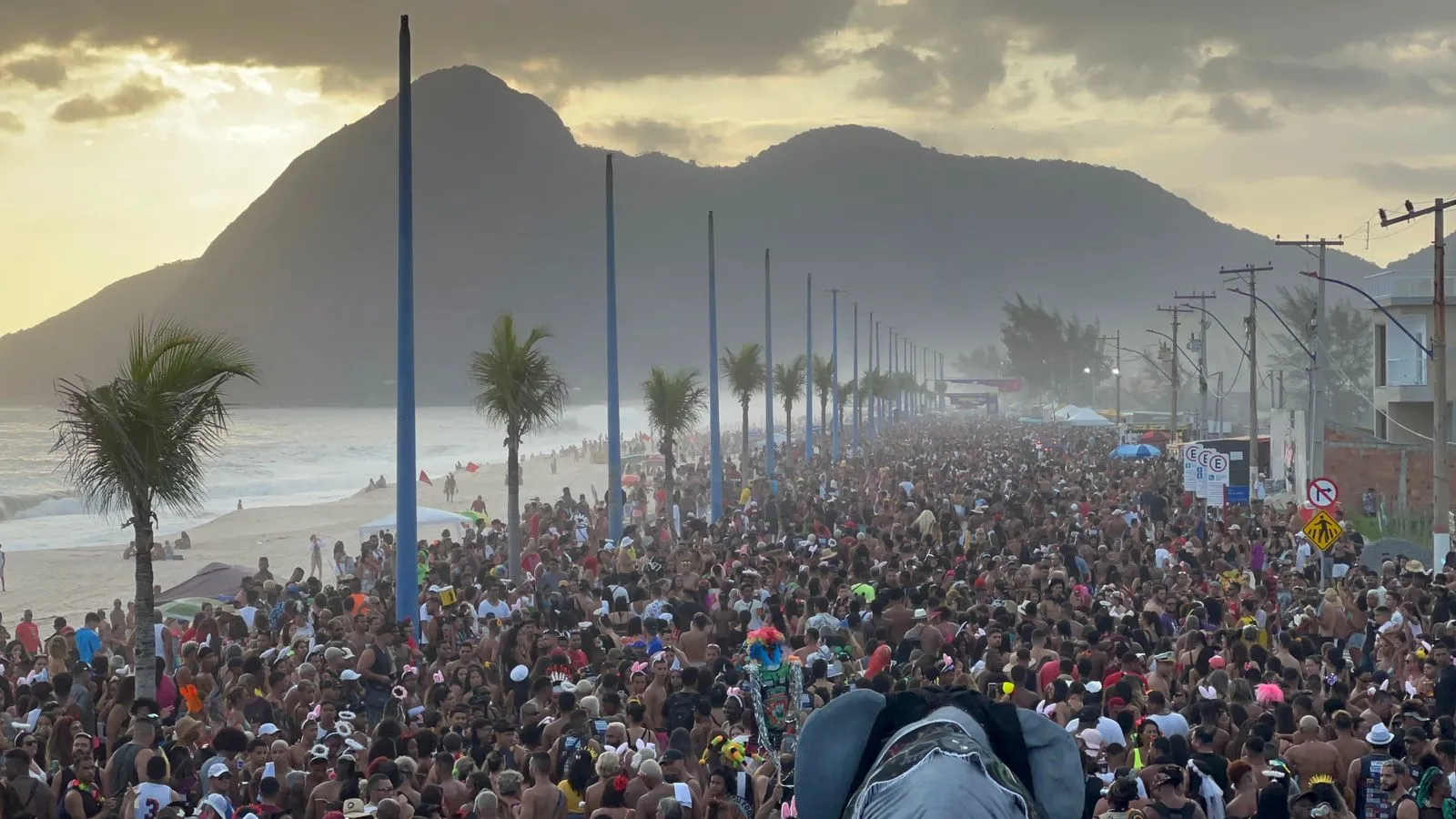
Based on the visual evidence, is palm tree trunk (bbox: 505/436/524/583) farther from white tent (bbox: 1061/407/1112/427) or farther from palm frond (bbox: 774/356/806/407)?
white tent (bbox: 1061/407/1112/427)

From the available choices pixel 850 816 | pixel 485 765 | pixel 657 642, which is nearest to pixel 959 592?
pixel 657 642

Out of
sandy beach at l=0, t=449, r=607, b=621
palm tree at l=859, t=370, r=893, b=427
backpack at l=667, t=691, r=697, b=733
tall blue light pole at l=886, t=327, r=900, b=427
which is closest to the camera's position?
backpack at l=667, t=691, r=697, b=733

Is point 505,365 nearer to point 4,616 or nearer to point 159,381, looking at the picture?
point 159,381

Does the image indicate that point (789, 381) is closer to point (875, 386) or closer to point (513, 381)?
point (875, 386)

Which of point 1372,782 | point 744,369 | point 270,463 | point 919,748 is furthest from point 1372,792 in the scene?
point 270,463

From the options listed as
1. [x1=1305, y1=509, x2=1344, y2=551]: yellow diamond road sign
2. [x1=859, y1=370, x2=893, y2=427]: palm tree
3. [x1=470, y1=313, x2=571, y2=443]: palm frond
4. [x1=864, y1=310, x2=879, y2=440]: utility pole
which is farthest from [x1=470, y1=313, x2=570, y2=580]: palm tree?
[x1=859, y1=370, x2=893, y2=427]: palm tree

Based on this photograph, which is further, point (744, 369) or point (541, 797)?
point (744, 369)
